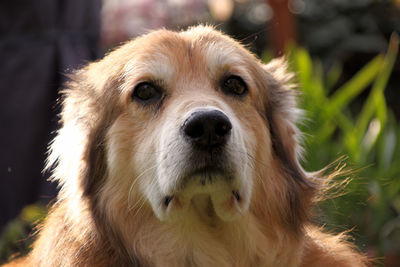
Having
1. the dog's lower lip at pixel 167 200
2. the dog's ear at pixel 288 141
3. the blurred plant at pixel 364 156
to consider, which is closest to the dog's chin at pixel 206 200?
the dog's lower lip at pixel 167 200

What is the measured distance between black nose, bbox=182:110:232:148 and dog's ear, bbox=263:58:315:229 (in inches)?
28.1

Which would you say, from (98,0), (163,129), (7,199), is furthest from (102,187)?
(98,0)

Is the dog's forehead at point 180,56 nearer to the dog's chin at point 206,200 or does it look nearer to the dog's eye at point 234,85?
the dog's eye at point 234,85

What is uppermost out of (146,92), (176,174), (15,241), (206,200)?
(146,92)

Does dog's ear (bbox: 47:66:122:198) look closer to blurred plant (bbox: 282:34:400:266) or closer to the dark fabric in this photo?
the dark fabric

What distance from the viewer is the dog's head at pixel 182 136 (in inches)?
94.8

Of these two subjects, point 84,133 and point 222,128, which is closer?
point 222,128

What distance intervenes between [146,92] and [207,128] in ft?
1.84

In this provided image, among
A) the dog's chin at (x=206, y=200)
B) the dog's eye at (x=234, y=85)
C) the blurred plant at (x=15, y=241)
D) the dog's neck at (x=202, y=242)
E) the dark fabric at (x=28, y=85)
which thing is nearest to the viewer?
the dog's chin at (x=206, y=200)

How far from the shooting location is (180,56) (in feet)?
9.21

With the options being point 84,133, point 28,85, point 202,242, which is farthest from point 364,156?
point 28,85

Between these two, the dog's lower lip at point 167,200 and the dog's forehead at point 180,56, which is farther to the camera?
the dog's forehead at point 180,56

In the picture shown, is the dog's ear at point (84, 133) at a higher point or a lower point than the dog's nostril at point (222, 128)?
lower

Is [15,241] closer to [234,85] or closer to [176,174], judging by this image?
[176,174]
